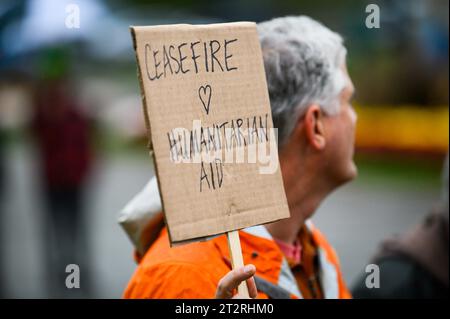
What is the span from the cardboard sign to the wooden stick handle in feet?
0.08

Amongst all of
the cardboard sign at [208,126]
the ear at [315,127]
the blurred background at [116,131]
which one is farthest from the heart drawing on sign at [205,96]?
the blurred background at [116,131]

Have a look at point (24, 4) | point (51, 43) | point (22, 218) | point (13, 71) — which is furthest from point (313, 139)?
point (13, 71)

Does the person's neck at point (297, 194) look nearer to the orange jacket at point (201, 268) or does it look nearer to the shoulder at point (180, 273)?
the orange jacket at point (201, 268)

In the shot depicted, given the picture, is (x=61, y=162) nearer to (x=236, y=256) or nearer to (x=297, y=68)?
(x=297, y=68)

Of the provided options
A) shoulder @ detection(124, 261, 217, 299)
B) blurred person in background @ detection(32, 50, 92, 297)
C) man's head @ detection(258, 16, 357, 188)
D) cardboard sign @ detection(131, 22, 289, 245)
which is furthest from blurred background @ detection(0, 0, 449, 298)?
shoulder @ detection(124, 261, 217, 299)

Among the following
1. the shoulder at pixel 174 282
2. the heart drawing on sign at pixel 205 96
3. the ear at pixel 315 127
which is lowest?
the shoulder at pixel 174 282

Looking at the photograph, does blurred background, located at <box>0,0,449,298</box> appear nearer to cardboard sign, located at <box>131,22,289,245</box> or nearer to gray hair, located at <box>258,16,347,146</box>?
gray hair, located at <box>258,16,347,146</box>

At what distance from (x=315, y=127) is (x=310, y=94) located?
11 centimetres

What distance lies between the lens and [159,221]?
299 centimetres

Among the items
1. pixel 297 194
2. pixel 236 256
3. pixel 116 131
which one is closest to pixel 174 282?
pixel 236 256

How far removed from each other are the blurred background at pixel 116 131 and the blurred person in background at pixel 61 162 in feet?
0.04

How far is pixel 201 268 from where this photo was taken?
8.86ft

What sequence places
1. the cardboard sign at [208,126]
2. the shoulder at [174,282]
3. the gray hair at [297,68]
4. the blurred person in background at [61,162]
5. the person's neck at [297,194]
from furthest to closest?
the blurred person in background at [61,162] < the person's neck at [297,194] < the gray hair at [297,68] < the shoulder at [174,282] < the cardboard sign at [208,126]

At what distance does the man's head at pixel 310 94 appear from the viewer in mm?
3000
